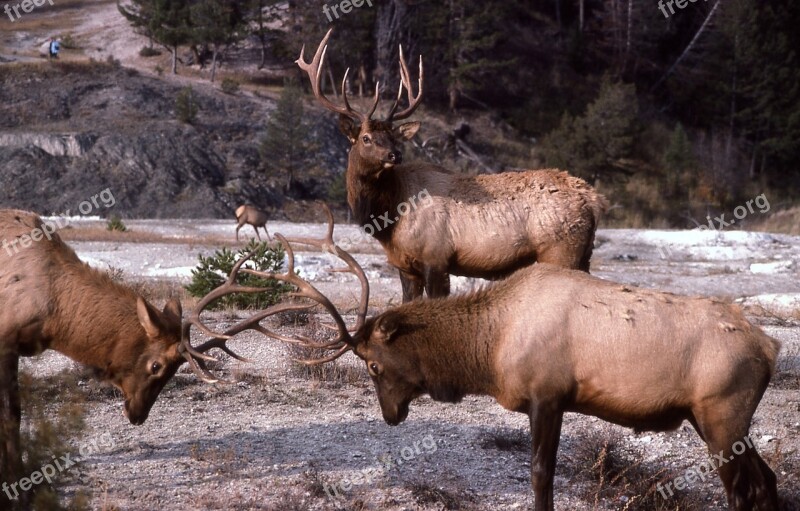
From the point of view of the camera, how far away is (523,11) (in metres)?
64.1

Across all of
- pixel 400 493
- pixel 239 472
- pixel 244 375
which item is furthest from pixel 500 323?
pixel 244 375

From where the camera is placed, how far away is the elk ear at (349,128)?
35.5ft

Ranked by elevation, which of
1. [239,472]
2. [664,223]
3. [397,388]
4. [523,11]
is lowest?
[664,223]

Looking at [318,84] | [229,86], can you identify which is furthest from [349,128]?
[229,86]

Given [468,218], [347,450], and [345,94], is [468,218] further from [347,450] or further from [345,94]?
[347,450]

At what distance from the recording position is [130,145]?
41.9 m

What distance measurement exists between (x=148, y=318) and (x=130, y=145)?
121ft

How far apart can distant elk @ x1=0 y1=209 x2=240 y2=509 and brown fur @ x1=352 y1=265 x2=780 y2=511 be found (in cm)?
175

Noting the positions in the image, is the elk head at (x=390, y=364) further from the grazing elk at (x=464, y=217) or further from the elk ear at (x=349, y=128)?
the elk ear at (x=349, y=128)

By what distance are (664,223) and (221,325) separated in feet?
101

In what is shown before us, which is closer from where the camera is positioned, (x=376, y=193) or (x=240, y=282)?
(x=376, y=193)

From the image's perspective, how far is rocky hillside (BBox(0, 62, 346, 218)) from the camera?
39.2 m

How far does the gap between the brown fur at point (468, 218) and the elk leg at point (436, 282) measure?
11 mm

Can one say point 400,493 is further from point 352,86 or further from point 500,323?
point 352,86
